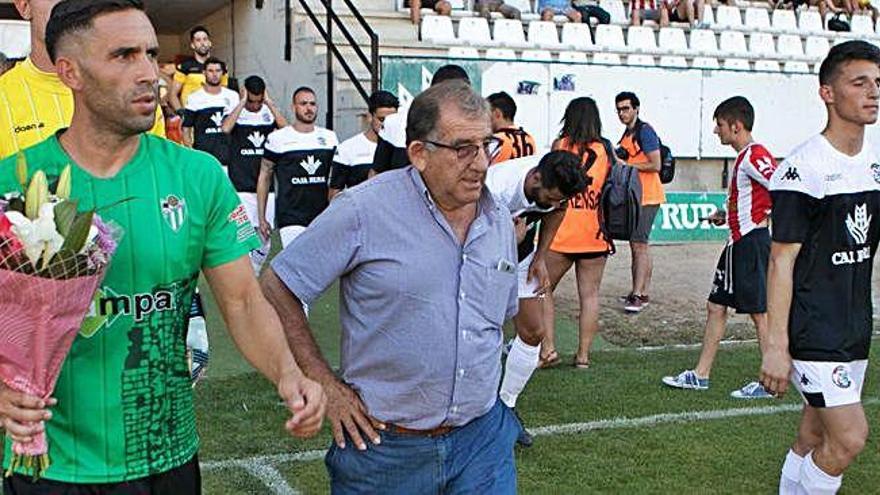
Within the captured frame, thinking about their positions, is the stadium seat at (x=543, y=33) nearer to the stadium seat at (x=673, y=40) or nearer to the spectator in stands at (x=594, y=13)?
the spectator in stands at (x=594, y=13)

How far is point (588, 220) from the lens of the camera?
880 centimetres

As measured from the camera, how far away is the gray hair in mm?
3537

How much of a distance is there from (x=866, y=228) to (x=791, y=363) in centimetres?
66

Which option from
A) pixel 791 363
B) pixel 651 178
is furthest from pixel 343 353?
pixel 651 178

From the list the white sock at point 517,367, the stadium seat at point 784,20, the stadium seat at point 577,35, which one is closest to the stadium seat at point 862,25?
the stadium seat at point 784,20

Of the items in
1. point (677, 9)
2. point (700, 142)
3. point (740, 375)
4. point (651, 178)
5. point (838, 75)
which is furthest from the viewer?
point (677, 9)

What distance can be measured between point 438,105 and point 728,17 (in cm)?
2034

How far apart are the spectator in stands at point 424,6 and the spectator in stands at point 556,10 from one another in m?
1.92

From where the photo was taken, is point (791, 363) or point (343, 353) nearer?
point (343, 353)

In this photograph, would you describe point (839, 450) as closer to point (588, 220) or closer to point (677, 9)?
point (588, 220)

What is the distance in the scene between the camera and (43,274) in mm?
2459

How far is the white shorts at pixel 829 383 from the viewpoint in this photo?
15.7 ft

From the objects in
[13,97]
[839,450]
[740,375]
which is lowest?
[740,375]

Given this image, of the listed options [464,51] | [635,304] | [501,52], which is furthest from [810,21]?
[635,304]
